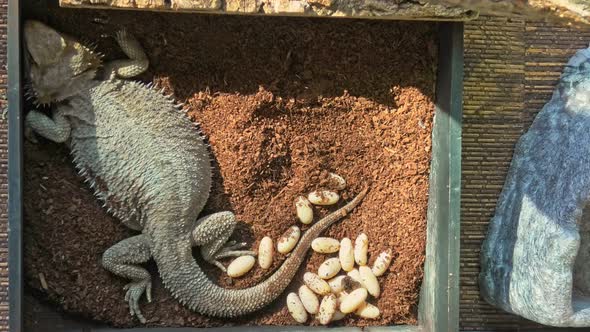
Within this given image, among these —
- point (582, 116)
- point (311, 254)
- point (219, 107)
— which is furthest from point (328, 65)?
point (582, 116)

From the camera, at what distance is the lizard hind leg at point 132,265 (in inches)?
44.9

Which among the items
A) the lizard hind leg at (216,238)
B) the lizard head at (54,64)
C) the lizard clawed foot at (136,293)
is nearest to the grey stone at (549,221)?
the lizard hind leg at (216,238)

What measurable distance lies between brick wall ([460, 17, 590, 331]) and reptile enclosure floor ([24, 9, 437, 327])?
0.56 feet

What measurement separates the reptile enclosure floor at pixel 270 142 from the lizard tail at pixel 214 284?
2 cm

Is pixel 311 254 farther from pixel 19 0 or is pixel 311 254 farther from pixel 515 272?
pixel 19 0

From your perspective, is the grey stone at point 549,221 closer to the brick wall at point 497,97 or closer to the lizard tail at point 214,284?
the brick wall at point 497,97

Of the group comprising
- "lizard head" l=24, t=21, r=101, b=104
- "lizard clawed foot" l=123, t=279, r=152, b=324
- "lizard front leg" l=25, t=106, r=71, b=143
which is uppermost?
"lizard head" l=24, t=21, r=101, b=104

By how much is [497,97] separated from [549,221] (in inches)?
10.7

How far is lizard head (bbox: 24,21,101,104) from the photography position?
1.09m

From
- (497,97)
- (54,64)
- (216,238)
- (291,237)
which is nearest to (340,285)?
(291,237)

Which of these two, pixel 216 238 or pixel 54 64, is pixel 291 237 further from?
pixel 54 64

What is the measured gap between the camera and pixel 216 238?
46.2 inches

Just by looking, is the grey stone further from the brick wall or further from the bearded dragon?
the bearded dragon

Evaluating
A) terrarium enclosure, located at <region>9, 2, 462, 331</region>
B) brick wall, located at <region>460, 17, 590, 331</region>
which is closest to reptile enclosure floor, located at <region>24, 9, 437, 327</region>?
terrarium enclosure, located at <region>9, 2, 462, 331</region>
